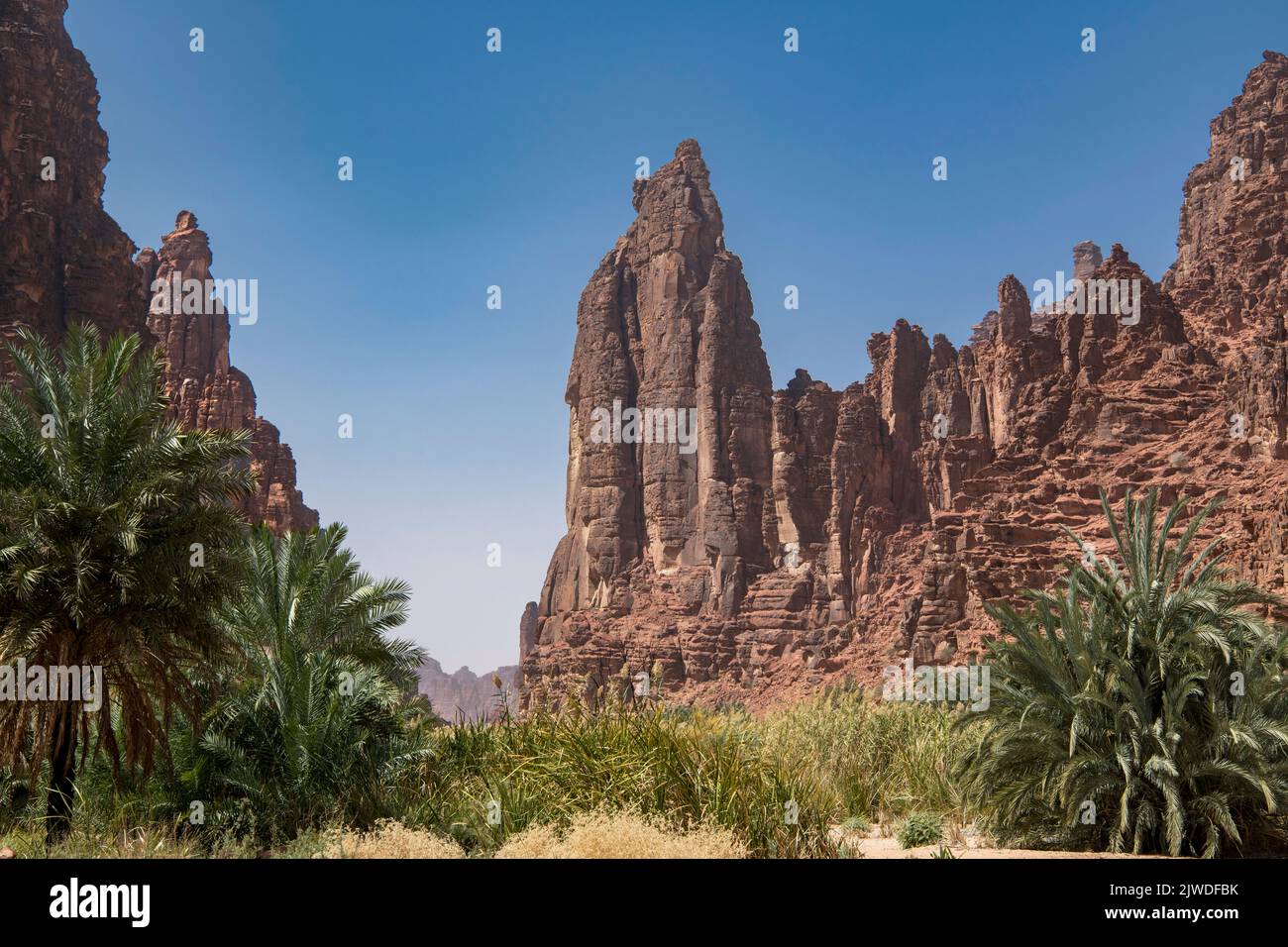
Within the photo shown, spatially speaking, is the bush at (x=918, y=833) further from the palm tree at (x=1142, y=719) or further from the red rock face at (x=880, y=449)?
the red rock face at (x=880, y=449)

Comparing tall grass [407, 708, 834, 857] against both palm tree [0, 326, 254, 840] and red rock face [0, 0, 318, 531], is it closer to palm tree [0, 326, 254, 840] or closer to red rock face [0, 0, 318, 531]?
palm tree [0, 326, 254, 840]

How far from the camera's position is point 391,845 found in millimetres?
12859

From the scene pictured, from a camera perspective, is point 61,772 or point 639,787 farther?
point 61,772

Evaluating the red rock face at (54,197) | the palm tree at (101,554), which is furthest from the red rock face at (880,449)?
the red rock face at (54,197)

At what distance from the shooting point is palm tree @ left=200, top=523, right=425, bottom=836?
57.5 ft

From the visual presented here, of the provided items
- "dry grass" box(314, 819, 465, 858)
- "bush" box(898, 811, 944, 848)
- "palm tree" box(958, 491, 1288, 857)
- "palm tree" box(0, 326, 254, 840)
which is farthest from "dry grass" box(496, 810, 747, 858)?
"palm tree" box(0, 326, 254, 840)

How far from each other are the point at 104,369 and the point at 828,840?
13678 mm

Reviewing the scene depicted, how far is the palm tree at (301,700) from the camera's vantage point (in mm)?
17516

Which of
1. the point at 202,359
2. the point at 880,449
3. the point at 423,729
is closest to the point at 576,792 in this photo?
the point at 423,729

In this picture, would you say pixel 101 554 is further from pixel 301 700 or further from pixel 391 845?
pixel 391 845

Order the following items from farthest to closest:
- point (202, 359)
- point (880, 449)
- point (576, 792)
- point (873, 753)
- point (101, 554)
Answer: point (202, 359), point (880, 449), point (873, 753), point (101, 554), point (576, 792)

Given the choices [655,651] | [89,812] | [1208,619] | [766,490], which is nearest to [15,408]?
[89,812]

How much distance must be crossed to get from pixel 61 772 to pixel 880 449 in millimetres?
95041

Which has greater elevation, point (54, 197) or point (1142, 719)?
point (54, 197)
